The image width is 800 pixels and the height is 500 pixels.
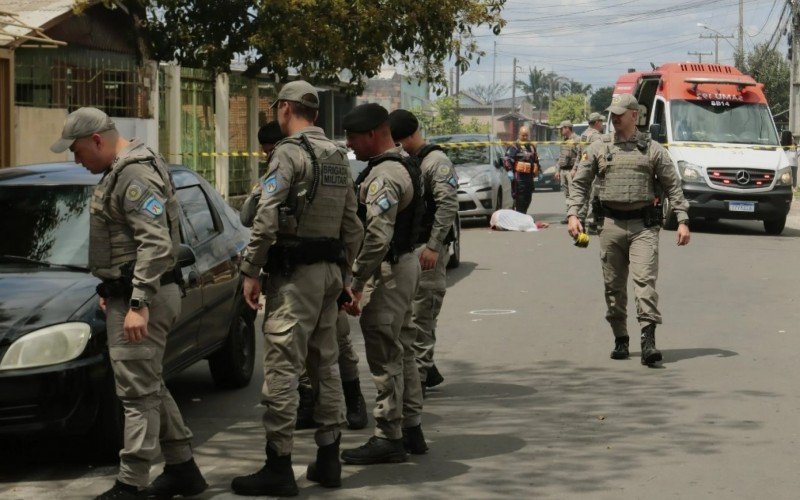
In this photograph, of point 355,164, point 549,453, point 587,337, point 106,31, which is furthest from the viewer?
point 106,31

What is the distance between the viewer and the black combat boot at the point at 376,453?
263 inches

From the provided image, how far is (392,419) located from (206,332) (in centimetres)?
178

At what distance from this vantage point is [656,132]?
2088 centimetres

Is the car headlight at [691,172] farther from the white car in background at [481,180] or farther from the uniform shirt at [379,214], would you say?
the uniform shirt at [379,214]

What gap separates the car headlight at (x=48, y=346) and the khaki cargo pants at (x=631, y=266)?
4709mm

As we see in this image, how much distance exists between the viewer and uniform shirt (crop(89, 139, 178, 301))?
18.5 feet

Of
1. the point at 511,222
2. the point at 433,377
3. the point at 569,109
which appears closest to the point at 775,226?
the point at 511,222

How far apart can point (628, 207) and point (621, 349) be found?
42.5 inches

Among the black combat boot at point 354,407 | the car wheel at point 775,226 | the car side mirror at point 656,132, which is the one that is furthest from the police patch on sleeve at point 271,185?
the car wheel at point 775,226

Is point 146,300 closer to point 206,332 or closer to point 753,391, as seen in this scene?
point 206,332

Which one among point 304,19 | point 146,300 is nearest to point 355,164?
point 304,19

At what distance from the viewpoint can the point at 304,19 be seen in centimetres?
1738

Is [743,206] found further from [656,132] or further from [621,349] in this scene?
[621,349]

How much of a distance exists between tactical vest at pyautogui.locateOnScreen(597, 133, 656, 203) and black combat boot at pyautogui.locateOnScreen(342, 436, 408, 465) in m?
3.84
